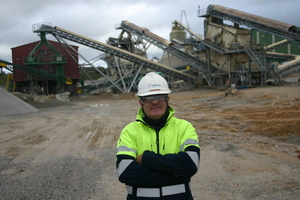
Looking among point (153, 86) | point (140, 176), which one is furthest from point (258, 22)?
point (140, 176)

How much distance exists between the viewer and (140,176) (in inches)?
95.5

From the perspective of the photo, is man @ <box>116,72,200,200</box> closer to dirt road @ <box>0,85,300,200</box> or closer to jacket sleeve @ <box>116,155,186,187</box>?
jacket sleeve @ <box>116,155,186,187</box>

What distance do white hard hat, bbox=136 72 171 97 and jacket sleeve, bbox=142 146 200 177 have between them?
58cm

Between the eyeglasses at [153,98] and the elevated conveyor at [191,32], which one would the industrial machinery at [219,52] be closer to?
the elevated conveyor at [191,32]

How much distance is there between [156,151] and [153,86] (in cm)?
60

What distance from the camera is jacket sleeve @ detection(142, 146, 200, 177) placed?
2.43m

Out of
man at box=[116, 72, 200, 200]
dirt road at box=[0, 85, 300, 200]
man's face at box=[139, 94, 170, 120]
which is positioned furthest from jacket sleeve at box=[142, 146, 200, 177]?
dirt road at box=[0, 85, 300, 200]

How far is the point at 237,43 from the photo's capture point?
31.0 meters

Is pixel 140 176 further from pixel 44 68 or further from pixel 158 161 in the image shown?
pixel 44 68

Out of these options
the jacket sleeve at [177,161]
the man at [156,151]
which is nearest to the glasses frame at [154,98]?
the man at [156,151]

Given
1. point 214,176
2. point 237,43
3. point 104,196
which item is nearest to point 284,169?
point 214,176

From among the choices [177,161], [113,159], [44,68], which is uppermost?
[44,68]

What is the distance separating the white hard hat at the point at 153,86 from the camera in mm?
2789

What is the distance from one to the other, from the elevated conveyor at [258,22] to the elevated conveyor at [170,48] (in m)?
5.68
